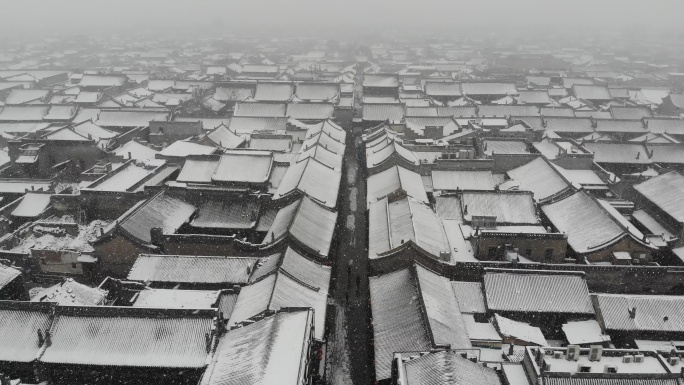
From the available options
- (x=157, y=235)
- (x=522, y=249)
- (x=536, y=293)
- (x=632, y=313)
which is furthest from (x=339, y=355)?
(x=632, y=313)

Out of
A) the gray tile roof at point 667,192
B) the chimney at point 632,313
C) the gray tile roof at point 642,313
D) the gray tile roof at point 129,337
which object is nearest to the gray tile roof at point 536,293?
the gray tile roof at point 642,313

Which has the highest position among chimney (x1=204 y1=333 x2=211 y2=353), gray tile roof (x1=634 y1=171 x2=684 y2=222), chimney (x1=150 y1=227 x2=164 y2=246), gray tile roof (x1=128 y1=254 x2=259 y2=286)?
gray tile roof (x1=634 y1=171 x2=684 y2=222)

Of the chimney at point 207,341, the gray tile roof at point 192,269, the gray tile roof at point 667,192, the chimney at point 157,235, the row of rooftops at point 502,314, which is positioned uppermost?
the gray tile roof at point 667,192

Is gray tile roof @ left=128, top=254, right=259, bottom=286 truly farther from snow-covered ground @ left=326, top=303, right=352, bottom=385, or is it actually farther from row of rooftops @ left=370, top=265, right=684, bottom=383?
row of rooftops @ left=370, top=265, right=684, bottom=383

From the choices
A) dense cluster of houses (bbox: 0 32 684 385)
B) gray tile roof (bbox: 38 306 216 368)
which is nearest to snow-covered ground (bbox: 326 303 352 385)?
dense cluster of houses (bbox: 0 32 684 385)

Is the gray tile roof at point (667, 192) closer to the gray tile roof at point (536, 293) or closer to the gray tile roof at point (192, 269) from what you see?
the gray tile roof at point (536, 293)

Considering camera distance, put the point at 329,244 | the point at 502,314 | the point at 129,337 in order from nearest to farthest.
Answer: the point at 129,337
the point at 502,314
the point at 329,244

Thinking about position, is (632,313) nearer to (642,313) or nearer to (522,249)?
(642,313)

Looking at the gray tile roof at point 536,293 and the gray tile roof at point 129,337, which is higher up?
the gray tile roof at point 536,293

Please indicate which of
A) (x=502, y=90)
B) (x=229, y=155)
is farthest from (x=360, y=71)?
(x=229, y=155)

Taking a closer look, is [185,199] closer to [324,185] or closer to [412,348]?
[324,185]
